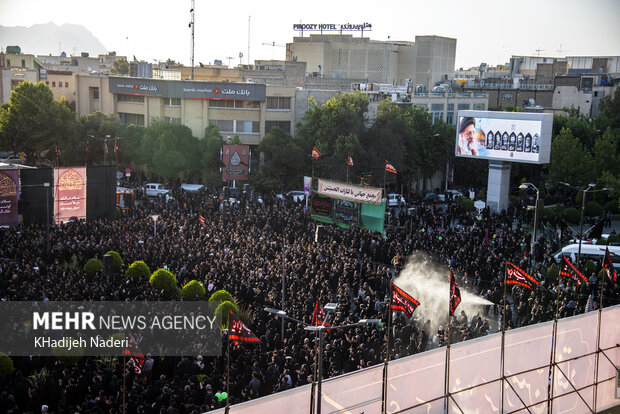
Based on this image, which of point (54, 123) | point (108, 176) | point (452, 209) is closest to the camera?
point (108, 176)

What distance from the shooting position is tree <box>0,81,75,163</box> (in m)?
54.2

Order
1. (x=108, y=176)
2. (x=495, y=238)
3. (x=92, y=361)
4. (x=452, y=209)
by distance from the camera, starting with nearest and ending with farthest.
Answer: (x=92, y=361), (x=495, y=238), (x=108, y=176), (x=452, y=209)

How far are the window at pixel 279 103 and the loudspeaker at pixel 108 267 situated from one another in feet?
104

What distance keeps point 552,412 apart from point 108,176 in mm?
24397

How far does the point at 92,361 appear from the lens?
663 inches

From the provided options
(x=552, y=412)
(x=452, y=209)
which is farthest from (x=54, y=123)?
(x=552, y=412)

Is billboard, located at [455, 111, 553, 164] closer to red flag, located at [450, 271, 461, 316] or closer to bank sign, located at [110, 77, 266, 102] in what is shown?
bank sign, located at [110, 77, 266, 102]

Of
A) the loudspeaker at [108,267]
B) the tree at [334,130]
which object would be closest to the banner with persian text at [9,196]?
the loudspeaker at [108,267]

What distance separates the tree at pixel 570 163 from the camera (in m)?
48.7

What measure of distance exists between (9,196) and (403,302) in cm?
2057

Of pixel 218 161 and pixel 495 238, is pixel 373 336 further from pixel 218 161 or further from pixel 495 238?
pixel 218 161

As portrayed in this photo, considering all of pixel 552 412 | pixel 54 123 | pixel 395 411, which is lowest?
pixel 552 412

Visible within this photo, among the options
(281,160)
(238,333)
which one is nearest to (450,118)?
(281,160)

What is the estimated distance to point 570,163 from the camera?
48.9 metres
